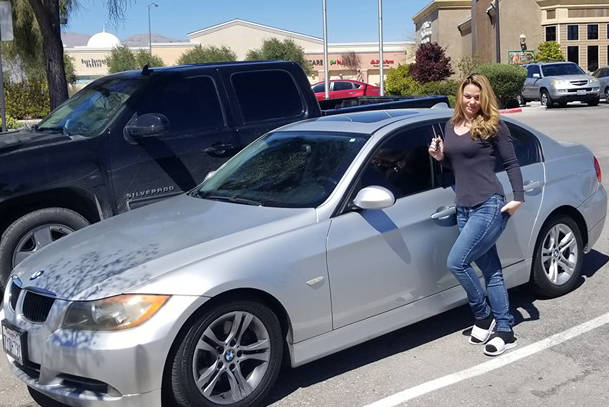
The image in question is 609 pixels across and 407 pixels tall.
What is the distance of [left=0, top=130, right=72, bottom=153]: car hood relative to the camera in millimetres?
6161

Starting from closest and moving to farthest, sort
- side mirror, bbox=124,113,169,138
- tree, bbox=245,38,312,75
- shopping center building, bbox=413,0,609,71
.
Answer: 1. side mirror, bbox=124,113,169,138
2. shopping center building, bbox=413,0,609,71
3. tree, bbox=245,38,312,75

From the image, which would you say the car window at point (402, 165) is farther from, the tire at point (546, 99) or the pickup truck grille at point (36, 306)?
the tire at point (546, 99)

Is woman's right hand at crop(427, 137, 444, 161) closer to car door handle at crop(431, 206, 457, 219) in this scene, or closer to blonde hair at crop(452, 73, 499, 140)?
blonde hair at crop(452, 73, 499, 140)

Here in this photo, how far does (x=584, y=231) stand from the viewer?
19.2 feet

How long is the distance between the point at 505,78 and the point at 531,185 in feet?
76.8

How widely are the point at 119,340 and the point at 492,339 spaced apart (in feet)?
8.15

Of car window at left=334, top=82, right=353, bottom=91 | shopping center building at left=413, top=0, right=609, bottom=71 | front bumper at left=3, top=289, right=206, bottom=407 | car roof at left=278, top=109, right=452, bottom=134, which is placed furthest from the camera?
shopping center building at left=413, top=0, right=609, bottom=71

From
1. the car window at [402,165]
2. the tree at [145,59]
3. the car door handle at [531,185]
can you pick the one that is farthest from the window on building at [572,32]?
the car window at [402,165]

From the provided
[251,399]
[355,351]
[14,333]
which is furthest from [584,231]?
[14,333]

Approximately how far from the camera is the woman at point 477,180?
15.0 feet

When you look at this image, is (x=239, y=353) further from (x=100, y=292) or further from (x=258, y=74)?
(x=258, y=74)

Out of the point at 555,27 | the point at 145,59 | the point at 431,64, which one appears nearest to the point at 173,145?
the point at 431,64

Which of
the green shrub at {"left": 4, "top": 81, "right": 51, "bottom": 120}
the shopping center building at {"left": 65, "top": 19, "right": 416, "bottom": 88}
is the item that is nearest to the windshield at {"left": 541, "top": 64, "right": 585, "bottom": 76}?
the green shrub at {"left": 4, "top": 81, "right": 51, "bottom": 120}

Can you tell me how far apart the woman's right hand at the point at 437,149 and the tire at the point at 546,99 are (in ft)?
80.2
